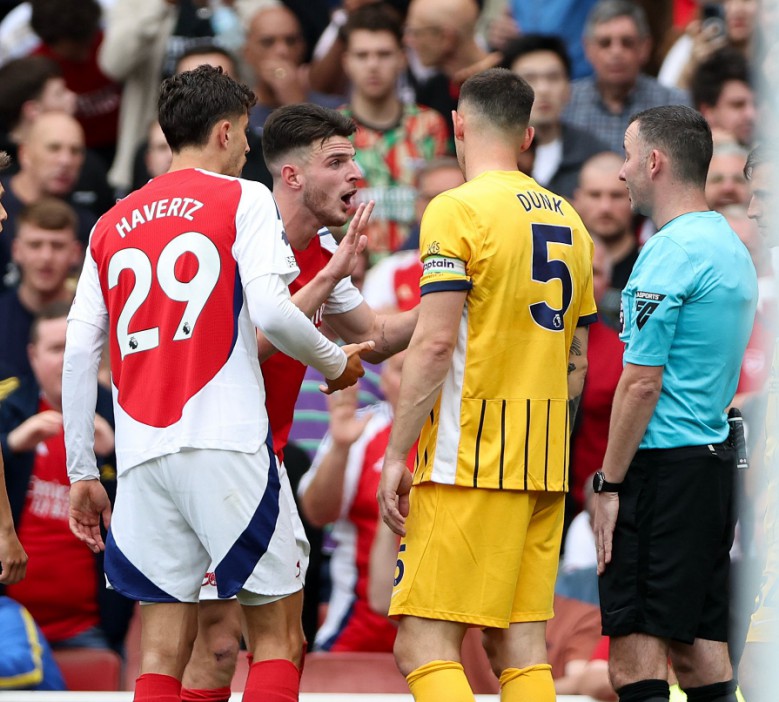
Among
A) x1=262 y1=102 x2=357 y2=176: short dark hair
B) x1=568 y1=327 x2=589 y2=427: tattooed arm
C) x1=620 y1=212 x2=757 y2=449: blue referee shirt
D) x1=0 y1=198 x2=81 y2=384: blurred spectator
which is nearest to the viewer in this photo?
x1=620 y1=212 x2=757 y2=449: blue referee shirt

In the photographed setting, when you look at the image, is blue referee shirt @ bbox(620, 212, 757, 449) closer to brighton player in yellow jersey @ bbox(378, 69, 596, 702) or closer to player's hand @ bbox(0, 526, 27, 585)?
brighton player in yellow jersey @ bbox(378, 69, 596, 702)

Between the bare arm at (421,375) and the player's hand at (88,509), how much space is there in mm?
965

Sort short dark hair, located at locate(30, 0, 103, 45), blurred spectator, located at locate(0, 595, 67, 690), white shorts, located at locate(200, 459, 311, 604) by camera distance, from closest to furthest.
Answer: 1. white shorts, located at locate(200, 459, 311, 604)
2. blurred spectator, located at locate(0, 595, 67, 690)
3. short dark hair, located at locate(30, 0, 103, 45)

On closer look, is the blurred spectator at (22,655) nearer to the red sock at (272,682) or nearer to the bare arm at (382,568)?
the bare arm at (382,568)

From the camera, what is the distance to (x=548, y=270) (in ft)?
16.8

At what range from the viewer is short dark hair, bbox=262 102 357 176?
5543 millimetres

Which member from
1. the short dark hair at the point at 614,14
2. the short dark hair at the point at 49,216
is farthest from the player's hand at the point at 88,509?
the short dark hair at the point at 614,14

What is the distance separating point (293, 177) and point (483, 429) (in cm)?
125

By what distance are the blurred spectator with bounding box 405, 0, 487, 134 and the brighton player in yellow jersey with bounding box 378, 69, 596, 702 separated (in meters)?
5.12

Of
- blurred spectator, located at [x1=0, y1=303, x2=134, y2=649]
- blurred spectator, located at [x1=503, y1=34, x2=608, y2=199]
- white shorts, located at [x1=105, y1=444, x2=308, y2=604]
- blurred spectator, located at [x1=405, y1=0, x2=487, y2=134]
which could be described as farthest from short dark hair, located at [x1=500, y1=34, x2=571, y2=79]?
white shorts, located at [x1=105, y1=444, x2=308, y2=604]

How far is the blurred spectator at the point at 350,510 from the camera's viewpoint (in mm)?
7156

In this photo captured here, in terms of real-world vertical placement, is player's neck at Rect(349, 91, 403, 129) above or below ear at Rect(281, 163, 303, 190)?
above

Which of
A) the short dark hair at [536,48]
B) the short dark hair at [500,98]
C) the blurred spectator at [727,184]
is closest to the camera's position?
the short dark hair at [500,98]

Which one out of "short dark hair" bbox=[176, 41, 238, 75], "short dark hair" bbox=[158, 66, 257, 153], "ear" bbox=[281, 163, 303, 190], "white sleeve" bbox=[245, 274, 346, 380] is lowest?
"white sleeve" bbox=[245, 274, 346, 380]
